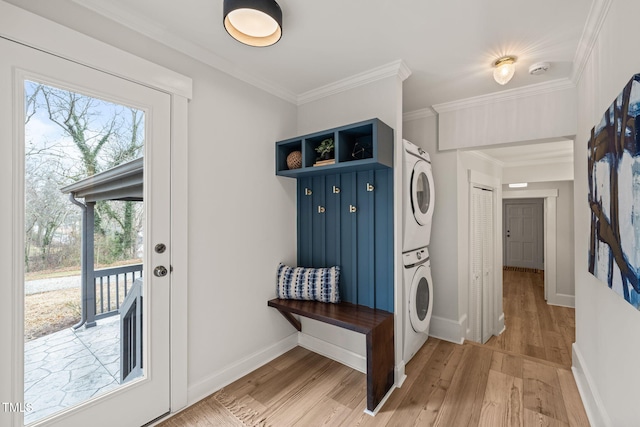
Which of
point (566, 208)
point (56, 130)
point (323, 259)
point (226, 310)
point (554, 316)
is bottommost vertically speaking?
point (554, 316)

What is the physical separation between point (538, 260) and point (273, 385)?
7775 mm

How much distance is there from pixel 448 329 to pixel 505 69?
7.59 ft

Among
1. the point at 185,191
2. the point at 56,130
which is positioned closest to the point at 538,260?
the point at 185,191

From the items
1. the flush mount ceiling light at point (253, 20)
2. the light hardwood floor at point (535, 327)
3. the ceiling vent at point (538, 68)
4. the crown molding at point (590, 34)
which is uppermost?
the ceiling vent at point (538, 68)

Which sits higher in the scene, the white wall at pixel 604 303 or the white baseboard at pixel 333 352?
the white wall at pixel 604 303

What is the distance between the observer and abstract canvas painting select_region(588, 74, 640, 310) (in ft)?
3.19

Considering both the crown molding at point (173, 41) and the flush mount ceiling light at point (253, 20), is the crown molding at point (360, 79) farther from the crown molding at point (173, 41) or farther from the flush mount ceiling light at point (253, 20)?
the flush mount ceiling light at point (253, 20)

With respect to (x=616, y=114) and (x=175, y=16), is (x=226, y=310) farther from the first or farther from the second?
(x=616, y=114)

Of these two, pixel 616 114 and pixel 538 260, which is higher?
pixel 616 114

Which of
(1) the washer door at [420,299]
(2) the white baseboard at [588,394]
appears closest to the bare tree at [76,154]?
(1) the washer door at [420,299]

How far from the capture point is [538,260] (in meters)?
7.16

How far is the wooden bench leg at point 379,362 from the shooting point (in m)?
1.79

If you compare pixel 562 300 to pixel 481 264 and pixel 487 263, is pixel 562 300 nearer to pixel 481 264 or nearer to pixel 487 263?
pixel 487 263

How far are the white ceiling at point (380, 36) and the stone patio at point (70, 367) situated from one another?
1.58m
